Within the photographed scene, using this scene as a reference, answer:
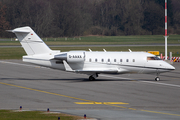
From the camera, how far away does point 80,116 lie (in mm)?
16922

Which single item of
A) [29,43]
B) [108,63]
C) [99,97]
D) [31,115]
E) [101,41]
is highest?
[101,41]

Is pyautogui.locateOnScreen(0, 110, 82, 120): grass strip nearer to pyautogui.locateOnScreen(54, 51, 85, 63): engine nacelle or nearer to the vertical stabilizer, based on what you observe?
pyautogui.locateOnScreen(54, 51, 85, 63): engine nacelle

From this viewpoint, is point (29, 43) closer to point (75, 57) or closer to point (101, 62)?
point (75, 57)

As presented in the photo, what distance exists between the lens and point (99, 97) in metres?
23.4

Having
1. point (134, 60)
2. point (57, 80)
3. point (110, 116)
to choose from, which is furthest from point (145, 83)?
point (110, 116)

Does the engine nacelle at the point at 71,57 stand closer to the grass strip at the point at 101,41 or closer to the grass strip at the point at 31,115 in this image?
the grass strip at the point at 31,115

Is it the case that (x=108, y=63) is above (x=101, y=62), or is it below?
below

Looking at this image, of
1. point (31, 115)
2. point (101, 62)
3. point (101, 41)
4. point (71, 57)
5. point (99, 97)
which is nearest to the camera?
point (31, 115)

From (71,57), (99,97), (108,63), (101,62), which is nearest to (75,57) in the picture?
(71,57)

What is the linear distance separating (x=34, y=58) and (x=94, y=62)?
589 centimetres

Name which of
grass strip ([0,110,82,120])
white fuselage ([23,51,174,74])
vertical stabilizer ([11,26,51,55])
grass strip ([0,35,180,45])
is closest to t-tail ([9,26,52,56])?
vertical stabilizer ([11,26,51,55])

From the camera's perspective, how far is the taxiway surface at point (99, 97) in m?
18.2

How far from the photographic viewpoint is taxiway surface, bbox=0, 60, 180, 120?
18234mm

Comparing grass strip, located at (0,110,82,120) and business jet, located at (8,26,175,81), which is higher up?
business jet, located at (8,26,175,81)
